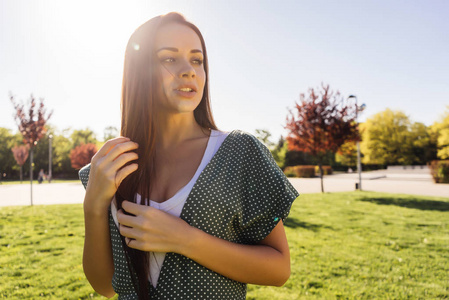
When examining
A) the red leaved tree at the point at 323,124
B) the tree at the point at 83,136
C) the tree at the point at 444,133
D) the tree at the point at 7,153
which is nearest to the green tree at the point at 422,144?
the tree at the point at 444,133

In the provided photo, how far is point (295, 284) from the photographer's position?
445 cm

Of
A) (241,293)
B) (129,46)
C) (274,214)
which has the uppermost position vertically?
(129,46)

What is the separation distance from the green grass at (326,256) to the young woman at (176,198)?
3.33 metres

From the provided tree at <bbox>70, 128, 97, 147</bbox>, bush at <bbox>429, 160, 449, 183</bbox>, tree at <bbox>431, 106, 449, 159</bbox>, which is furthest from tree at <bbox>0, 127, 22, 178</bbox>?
tree at <bbox>431, 106, 449, 159</bbox>

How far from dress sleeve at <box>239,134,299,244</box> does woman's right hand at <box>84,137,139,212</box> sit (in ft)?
1.41

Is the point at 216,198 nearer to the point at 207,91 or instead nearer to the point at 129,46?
the point at 207,91

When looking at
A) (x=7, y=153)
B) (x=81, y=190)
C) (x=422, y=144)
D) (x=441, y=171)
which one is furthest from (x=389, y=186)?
(x=7, y=153)

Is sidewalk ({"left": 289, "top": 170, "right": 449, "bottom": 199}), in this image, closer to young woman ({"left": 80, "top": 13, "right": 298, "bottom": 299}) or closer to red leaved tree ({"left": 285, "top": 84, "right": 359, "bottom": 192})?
red leaved tree ({"left": 285, "top": 84, "right": 359, "bottom": 192})

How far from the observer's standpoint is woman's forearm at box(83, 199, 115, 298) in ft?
3.86

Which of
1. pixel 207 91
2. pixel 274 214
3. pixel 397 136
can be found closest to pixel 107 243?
pixel 274 214

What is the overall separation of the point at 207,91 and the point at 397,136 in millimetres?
50679

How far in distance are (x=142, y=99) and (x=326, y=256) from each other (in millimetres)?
5299

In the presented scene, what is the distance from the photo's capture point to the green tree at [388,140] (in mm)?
45438

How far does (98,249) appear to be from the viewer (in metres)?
1.25
